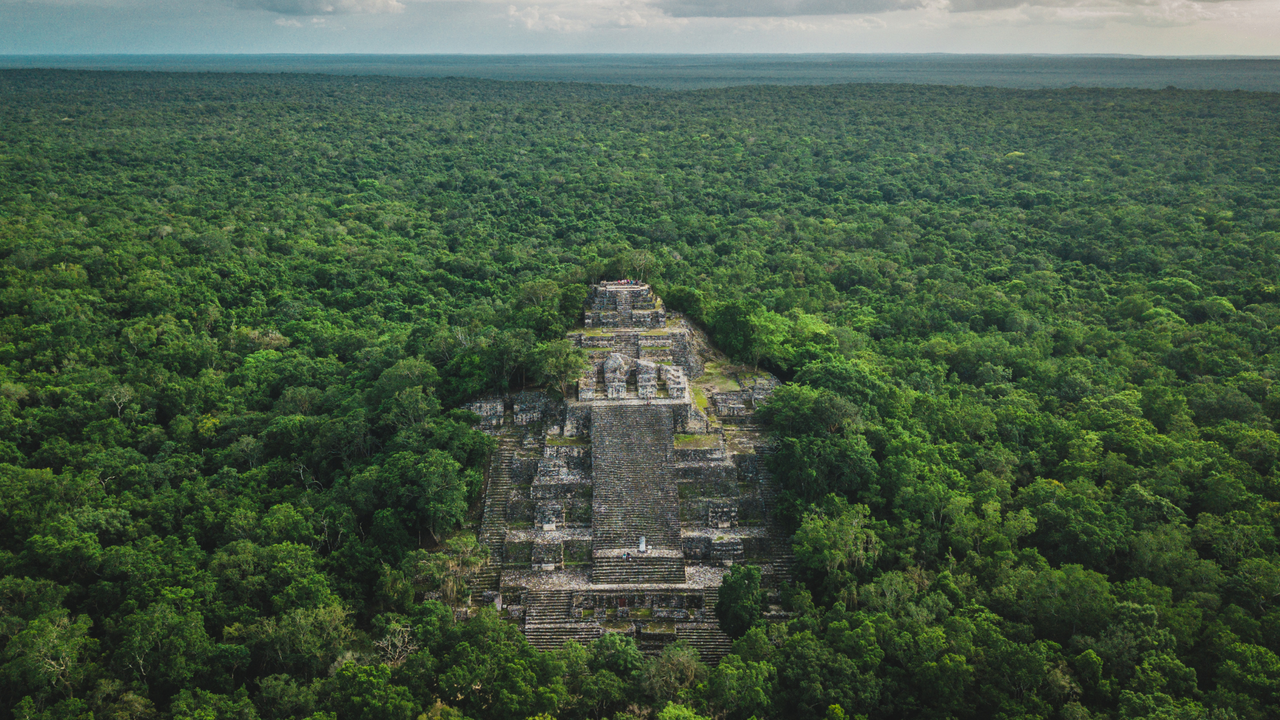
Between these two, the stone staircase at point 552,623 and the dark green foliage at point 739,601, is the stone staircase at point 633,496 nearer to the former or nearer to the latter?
the stone staircase at point 552,623

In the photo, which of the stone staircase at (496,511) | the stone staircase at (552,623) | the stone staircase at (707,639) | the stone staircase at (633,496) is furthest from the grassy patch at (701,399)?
the stone staircase at (552,623)

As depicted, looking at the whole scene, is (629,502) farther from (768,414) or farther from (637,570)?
(768,414)

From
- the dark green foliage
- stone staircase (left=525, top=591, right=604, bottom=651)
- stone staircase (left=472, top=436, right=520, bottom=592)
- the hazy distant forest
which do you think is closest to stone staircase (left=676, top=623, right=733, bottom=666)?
the dark green foliage

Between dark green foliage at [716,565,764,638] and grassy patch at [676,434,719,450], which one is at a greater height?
grassy patch at [676,434,719,450]

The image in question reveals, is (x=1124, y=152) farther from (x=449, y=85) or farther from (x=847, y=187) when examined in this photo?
(x=449, y=85)

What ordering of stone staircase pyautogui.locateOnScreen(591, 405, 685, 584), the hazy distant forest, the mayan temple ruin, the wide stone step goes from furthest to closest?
stone staircase pyautogui.locateOnScreen(591, 405, 685, 584)
the mayan temple ruin
the wide stone step
the hazy distant forest

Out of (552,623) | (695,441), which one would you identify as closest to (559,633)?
(552,623)

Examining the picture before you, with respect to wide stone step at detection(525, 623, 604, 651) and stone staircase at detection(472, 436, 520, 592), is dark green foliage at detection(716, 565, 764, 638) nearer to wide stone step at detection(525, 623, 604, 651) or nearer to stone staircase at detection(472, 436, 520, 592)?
wide stone step at detection(525, 623, 604, 651)

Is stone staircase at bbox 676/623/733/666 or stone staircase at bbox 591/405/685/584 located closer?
stone staircase at bbox 676/623/733/666

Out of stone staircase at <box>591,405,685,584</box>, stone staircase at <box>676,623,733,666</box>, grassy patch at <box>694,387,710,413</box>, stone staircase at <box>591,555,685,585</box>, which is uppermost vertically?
grassy patch at <box>694,387,710,413</box>
